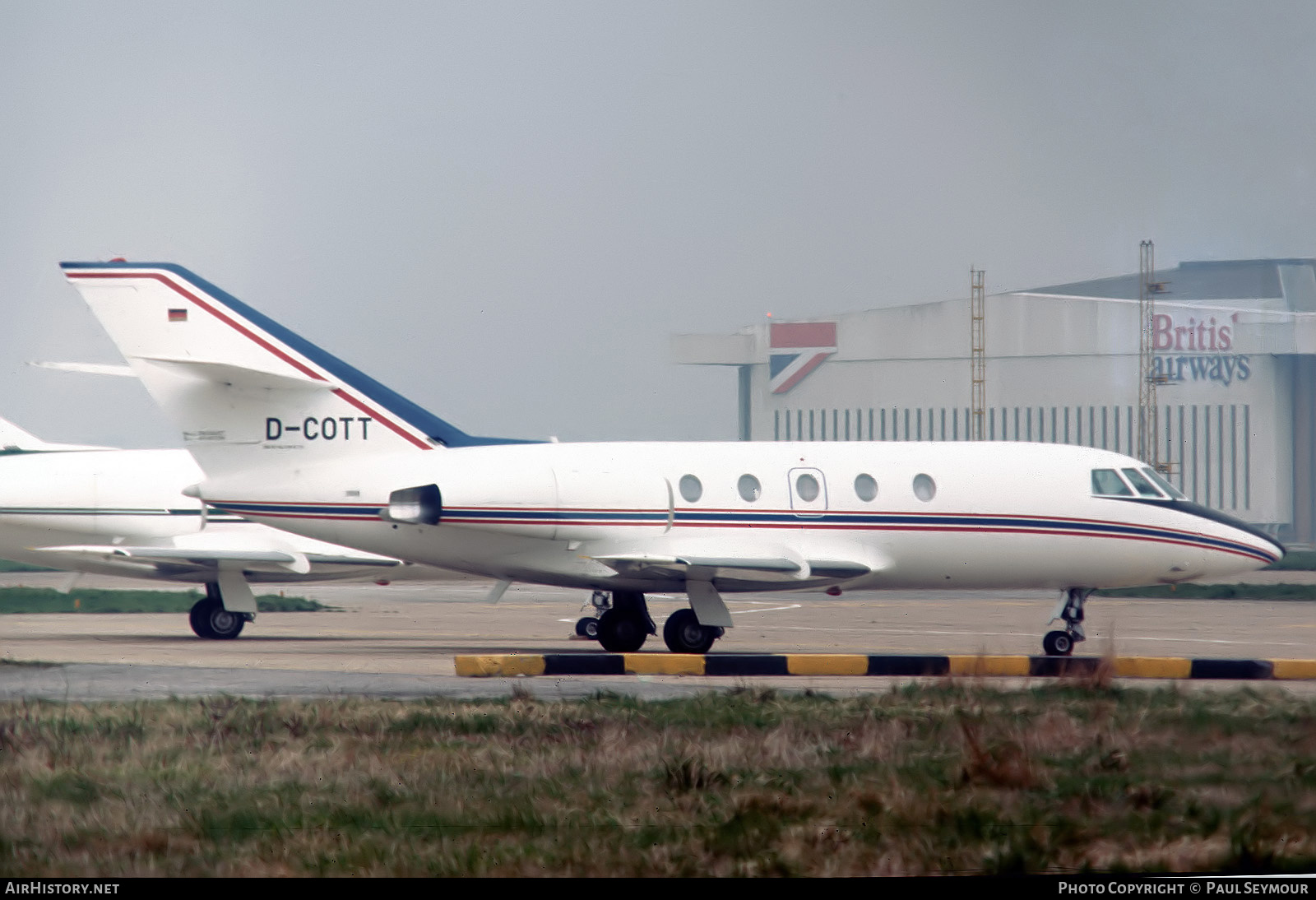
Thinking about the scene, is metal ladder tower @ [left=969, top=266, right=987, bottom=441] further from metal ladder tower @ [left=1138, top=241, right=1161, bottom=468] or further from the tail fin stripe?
the tail fin stripe

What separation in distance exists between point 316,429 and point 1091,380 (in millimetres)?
69647

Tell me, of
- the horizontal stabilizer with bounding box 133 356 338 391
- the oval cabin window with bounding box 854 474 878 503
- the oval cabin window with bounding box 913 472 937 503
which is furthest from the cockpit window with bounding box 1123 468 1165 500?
the horizontal stabilizer with bounding box 133 356 338 391

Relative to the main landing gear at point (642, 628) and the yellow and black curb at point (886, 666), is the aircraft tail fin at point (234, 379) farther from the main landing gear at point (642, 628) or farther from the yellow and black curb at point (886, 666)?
the yellow and black curb at point (886, 666)

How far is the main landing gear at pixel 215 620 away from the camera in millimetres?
24312

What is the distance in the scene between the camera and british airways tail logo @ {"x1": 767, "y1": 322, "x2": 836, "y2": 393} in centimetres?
8800

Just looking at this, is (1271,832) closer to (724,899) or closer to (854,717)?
(724,899)

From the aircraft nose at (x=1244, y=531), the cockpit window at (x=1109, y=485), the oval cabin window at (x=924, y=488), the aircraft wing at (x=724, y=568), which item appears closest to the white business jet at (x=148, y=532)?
the aircraft wing at (x=724, y=568)

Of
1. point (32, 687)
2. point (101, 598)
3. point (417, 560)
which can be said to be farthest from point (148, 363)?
point (101, 598)

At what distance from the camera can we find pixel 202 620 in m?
24.4

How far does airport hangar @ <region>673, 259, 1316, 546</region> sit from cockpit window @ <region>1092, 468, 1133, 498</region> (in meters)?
60.2

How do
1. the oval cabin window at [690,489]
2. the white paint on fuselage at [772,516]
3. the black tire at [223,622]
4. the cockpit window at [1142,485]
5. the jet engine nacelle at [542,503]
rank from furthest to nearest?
the black tire at [223,622] < the cockpit window at [1142,485] < the oval cabin window at [690,489] < the white paint on fuselage at [772,516] < the jet engine nacelle at [542,503]

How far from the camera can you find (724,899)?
5.92 metres

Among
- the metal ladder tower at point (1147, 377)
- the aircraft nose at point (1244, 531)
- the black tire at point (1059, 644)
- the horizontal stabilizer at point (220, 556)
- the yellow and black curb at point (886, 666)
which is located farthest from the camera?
the metal ladder tower at point (1147, 377)

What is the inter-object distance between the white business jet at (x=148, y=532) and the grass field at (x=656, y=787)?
12.9m
